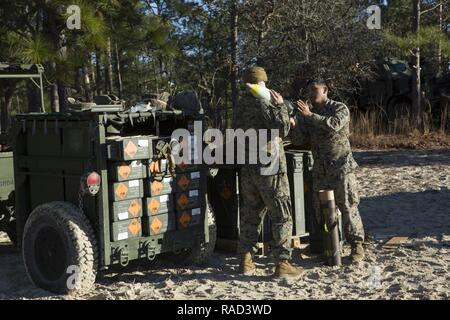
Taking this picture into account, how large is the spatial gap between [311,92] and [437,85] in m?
11.9

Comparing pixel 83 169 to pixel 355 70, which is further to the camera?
pixel 355 70

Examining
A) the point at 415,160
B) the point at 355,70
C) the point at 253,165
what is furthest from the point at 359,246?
the point at 355,70

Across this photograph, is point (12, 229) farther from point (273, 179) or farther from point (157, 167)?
point (273, 179)

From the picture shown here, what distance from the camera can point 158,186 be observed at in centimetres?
510

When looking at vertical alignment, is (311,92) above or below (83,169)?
above

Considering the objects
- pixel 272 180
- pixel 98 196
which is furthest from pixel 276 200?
pixel 98 196

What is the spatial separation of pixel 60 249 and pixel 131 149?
0.89 metres

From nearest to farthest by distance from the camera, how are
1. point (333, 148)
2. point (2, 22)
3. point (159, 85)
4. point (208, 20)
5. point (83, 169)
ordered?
point (83, 169), point (333, 148), point (2, 22), point (208, 20), point (159, 85)

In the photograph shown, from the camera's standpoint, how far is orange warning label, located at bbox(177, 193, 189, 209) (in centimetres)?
529

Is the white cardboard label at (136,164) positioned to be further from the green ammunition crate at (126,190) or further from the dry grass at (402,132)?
the dry grass at (402,132)

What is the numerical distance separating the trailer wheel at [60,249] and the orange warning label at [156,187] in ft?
1.83

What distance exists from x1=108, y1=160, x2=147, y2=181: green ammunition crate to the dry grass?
31.2 feet

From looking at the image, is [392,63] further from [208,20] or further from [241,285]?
[241,285]

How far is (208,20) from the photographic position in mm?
17703
